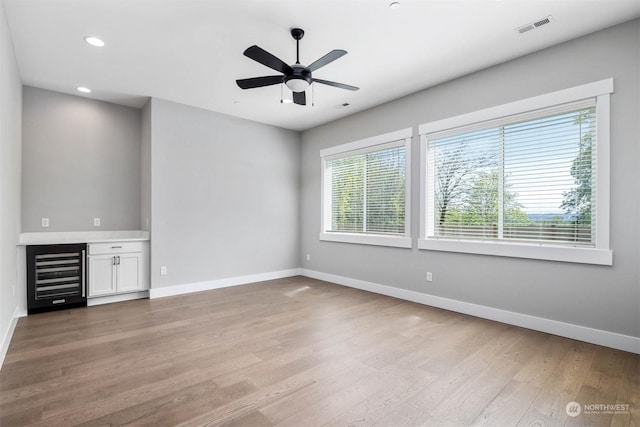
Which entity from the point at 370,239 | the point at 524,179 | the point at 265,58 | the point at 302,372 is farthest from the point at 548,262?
the point at 265,58

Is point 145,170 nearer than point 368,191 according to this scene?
Yes

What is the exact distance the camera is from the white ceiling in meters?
2.66

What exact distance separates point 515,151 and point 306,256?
13.4 feet

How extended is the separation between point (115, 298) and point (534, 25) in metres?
5.92

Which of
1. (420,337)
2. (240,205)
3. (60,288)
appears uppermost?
(240,205)

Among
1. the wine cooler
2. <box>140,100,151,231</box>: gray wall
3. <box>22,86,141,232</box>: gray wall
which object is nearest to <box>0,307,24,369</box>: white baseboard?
the wine cooler

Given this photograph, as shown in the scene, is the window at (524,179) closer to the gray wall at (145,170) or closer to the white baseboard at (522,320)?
the white baseboard at (522,320)

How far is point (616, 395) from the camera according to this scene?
7.02ft

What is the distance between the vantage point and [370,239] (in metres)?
5.10

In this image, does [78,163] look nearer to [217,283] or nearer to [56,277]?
[56,277]

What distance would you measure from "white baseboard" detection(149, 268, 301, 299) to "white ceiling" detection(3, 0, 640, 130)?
2.92 m

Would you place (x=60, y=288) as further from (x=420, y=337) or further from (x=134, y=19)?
(x=420, y=337)

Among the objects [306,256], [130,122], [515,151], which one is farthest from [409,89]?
[130,122]

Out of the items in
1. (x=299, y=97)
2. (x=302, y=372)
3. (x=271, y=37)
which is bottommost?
(x=302, y=372)
